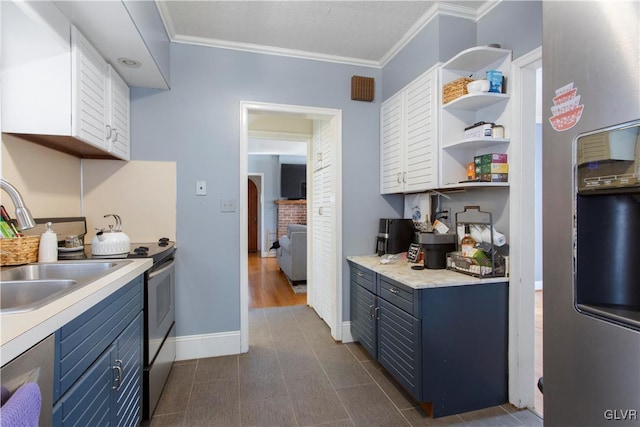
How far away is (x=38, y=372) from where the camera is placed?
72 centimetres

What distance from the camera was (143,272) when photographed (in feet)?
5.12

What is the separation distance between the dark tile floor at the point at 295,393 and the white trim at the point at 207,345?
0.06 m

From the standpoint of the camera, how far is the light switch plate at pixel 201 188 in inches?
95.3

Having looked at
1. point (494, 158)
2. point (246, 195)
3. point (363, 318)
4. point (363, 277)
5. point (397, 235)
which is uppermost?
point (494, 158)

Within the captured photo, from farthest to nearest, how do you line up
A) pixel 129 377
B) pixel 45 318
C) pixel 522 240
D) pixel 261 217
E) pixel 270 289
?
pixel 261 217
pixel 270 289
pixel 522 240
pixel 129 377
pixel 45 318

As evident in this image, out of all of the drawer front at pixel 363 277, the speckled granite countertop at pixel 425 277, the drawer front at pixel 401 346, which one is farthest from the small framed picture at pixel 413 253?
the drawer front at pixel 401 346

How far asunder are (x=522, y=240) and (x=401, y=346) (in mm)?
945

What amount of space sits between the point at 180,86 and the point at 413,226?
2.21 meters

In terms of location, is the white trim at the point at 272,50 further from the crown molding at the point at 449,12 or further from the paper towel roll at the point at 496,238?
the paper towel roll at the point at 496,238

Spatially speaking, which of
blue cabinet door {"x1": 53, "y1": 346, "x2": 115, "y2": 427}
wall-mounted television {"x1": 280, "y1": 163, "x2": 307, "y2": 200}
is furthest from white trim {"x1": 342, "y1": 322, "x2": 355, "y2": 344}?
wall-mounted television {"x1": 280, "y1": 163, "x2": 307, "y2": 200}

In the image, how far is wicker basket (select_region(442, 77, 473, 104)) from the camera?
191 centimetres

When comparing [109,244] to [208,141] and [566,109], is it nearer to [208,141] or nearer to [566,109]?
[208,141]

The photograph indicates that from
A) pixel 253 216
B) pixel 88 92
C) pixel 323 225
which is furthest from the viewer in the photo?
pixel 253 216

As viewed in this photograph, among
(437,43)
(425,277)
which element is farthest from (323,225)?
(437,43)
